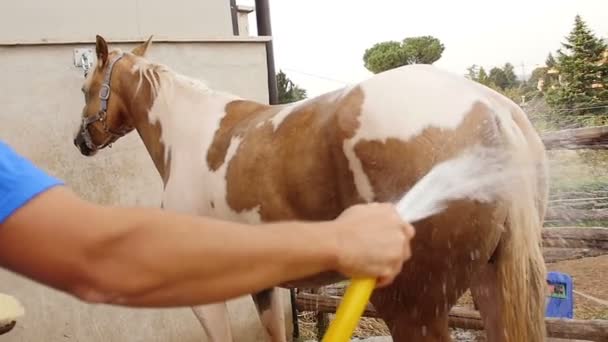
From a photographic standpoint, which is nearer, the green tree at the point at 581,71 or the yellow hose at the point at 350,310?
the yellow hose at the point at 350,310

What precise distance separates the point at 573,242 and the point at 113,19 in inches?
144

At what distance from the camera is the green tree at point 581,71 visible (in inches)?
325

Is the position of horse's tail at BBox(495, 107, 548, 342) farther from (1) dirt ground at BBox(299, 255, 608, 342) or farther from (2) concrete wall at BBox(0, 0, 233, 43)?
(2) concrete wall at BBox(0, 0, 233, 43)

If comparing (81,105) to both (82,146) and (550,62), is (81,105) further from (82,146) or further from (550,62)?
(550,62)

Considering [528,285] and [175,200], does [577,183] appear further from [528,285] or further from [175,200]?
[175,200]

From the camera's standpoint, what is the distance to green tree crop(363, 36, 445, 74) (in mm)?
11109

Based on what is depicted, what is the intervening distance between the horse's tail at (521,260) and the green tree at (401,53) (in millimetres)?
9164

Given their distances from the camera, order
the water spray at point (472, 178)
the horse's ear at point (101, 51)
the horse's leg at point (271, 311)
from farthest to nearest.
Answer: the horse's ear at point (101, 51) → the horse's leg at point (271, 311) → the water spray at point (472, 178)

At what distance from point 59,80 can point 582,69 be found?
23.6 feet

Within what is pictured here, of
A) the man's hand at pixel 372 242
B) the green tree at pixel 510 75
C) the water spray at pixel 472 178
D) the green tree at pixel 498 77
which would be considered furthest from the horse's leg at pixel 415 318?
the green tree at pixel 498 77

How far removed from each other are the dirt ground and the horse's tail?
6.41 ft

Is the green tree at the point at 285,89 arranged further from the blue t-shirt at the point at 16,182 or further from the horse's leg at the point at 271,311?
the blue t-shirt at the point at 16,182

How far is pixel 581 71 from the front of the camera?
876 cm

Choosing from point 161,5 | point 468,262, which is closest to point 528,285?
point 468,262
